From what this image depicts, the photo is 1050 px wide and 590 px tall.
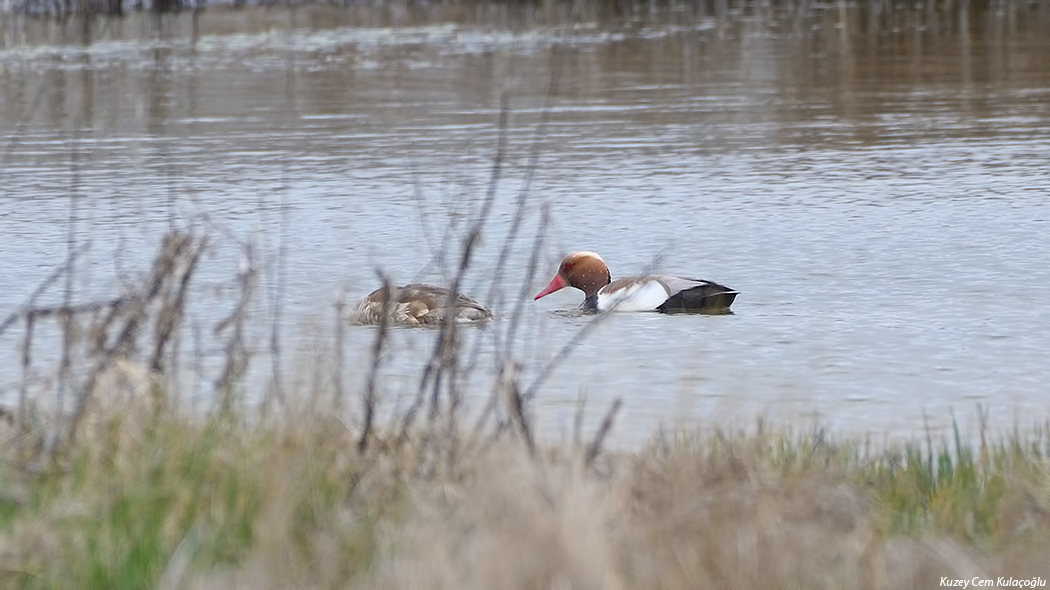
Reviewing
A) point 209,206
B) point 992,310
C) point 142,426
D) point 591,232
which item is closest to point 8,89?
point 209,206

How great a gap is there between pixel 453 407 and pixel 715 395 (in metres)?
2.70

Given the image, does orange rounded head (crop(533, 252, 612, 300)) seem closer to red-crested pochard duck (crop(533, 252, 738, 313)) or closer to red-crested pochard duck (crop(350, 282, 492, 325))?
red-crested pochard duck (crop(533, 252, 738, 313))

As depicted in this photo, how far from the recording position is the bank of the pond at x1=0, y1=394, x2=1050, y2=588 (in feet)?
13.3

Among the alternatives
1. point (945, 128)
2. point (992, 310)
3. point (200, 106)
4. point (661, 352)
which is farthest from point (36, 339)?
point (200, 106)

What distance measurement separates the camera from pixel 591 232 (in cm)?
1309

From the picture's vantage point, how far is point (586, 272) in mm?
10633

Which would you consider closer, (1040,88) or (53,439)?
(53,439)

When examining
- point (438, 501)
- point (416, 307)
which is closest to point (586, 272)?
point (416, 307)

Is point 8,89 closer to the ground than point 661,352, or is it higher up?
higher up

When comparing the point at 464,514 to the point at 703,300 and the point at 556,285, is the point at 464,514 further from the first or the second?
the point at 556,285

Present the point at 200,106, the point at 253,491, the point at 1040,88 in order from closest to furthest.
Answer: the point at 253,491 < the point at 1040,88 < the point at 200,106

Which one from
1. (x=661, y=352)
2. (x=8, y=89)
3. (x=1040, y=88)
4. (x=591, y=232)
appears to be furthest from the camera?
(x=8, y=89)

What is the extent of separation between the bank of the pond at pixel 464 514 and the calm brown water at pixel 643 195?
2.52 feet

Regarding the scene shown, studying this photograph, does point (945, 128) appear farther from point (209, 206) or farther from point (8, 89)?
point (8, 89)
